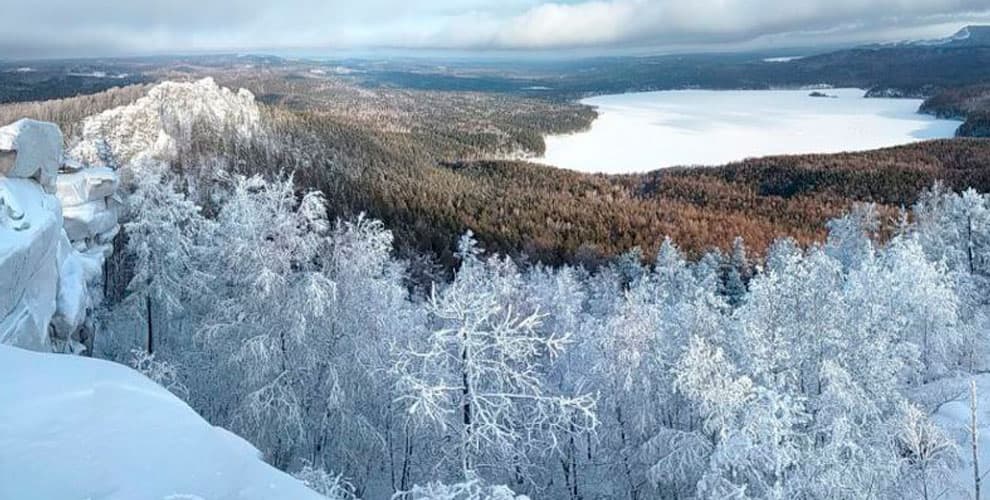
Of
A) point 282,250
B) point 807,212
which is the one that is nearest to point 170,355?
point 282,250

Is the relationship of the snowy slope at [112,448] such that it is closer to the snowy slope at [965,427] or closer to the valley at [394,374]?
the valley at [394,374]

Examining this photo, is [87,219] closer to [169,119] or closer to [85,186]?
[85,186]

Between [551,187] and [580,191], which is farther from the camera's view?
[551,187]

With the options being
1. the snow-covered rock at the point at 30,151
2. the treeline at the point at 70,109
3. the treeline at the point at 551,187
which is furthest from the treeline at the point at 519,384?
the treeline at the point at 70,109

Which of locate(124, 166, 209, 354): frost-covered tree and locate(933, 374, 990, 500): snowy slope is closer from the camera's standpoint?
locate(933, 374, 990, 500): snowy slope

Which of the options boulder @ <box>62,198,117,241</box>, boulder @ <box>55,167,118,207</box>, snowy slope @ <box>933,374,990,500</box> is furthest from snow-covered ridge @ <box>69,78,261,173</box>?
snowy slope @ <box>933,374,990,500</box>

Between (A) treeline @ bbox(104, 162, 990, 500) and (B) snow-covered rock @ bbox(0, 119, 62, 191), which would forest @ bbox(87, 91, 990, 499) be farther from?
(B) snow-covered rock @ bbox(0, 119, 62, 191)

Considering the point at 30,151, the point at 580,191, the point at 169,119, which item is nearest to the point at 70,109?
the point at 169,119
